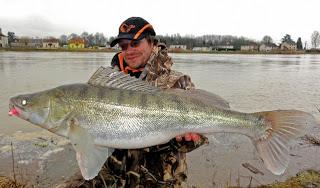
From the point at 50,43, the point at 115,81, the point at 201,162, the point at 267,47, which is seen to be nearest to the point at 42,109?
the point at 115,81

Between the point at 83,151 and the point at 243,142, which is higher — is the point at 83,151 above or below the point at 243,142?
above

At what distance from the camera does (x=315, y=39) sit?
15050 centimetres

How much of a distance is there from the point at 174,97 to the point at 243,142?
4947 millimetres

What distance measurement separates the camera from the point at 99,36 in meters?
153

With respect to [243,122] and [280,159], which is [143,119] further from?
[280,159]

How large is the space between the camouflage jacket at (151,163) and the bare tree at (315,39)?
162 metres

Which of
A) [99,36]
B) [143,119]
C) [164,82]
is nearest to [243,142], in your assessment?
[164,82]

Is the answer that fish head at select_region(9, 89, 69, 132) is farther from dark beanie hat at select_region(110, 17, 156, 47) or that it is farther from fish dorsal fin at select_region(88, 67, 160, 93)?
dark beanie hat at select_region(110, 17, 156, 47)

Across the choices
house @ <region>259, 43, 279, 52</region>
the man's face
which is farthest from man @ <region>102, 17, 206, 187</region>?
house @ <region>259, 43, 279, 52</region>

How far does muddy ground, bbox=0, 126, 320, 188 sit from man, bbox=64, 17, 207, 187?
1.97 metres

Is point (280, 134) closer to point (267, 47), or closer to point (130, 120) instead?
point (130, 120)

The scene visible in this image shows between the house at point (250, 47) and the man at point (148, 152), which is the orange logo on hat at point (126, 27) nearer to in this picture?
the man at point (148, 152)

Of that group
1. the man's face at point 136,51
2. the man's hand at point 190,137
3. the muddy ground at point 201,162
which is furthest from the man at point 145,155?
the muddy ground at point 201,162

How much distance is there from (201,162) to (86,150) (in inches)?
156
